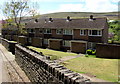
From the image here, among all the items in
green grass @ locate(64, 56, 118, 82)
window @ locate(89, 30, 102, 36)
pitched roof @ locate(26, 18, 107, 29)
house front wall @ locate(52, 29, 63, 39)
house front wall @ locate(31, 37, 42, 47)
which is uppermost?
pitched roof @ locate(26, 18, 107, 29)

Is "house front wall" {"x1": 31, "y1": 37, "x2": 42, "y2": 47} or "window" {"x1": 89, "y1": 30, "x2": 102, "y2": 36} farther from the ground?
"window" {"x1": 89, "y1": 30, "x2": 102, "y2": 36}

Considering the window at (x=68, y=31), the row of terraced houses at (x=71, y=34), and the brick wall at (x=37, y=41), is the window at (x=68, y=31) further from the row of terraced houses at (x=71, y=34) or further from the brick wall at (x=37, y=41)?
the brick wall at (x=37, y=41)

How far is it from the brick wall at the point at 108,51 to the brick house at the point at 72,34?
14.4 ft

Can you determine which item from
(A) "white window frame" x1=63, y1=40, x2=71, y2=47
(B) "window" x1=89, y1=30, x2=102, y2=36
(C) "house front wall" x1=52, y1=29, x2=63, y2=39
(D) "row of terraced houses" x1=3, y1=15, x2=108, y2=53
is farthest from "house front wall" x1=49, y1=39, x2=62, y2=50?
(B) "window" x1=89, y1=30, x2=102, y2=36

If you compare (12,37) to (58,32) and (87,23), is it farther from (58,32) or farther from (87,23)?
(87,23)

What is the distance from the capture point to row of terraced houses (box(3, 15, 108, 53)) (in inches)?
1296

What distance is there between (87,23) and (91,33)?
328 cm

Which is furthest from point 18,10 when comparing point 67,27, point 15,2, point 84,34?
point 84,34

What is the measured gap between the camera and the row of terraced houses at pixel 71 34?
32.9 meters

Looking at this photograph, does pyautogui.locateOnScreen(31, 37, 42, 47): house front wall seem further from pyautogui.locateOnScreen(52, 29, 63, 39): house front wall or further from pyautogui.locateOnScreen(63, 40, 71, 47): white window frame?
pyautogui.locateOnScreen(63, 40, 71, 47): white window frame

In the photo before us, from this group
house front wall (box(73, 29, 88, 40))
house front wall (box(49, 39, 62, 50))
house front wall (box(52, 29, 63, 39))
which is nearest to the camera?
house front wall (box(73, 29, 88, 40))

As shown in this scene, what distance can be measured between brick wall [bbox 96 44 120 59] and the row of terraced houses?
4391 millimetres

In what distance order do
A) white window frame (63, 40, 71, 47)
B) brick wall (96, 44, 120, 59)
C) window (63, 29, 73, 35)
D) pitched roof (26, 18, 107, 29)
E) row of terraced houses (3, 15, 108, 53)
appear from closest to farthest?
brick wall (96, 44, 120, 59), row of terraced houses (3, 15, 108, 53), pitched roof (26, 18, 107, 29), window (63, 29, 73, 35), white window frame (63, 40, 71, 47)

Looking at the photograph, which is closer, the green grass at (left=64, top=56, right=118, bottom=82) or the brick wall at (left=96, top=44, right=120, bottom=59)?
the green grass at (left=64, top=56, right=118, bottom=82)
